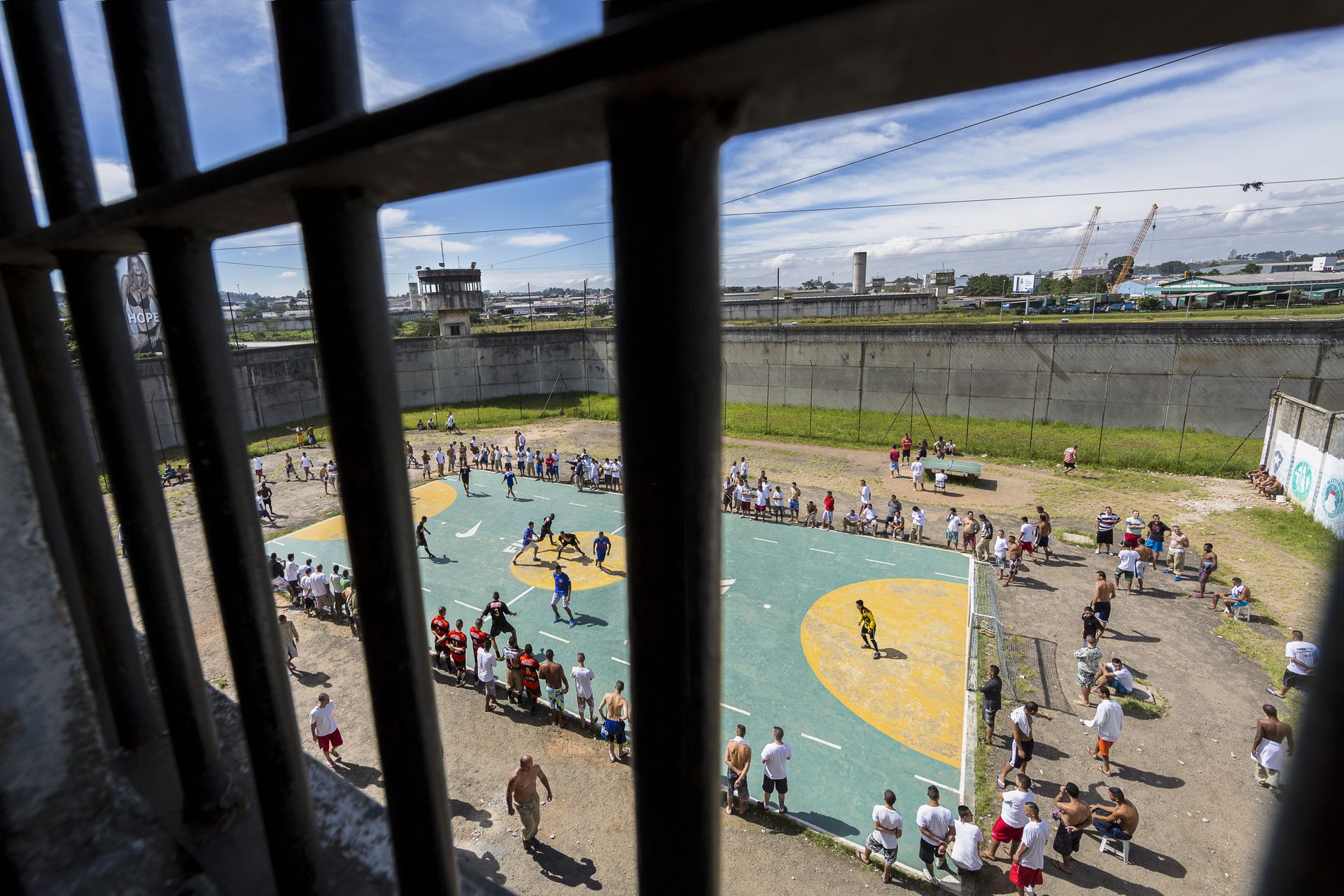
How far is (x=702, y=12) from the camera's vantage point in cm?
82

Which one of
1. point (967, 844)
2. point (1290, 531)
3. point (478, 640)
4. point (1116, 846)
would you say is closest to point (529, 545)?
point (478, 640)

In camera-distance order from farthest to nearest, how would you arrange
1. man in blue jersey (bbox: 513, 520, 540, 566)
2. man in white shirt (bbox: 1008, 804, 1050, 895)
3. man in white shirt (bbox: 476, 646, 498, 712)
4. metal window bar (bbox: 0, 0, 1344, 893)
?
man in blue jersey (bbox: 513, 520, 540, 566) < man in white shirt (bbox: 476, 646, 498, 712) < man in white shirt (bbox: 1008, 804, 1050, 895) < metal window bar (bbox: 0, 0, 1344, 893)

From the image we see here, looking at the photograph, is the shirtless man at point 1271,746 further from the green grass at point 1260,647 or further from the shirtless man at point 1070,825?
the shirtless man at point 1070,825

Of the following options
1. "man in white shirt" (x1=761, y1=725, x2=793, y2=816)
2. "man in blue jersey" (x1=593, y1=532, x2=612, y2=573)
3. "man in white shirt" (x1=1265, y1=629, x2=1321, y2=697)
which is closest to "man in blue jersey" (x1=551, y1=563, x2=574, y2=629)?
"man in blue jersey" (x1=593, y1=532, x2=612, y2=573)

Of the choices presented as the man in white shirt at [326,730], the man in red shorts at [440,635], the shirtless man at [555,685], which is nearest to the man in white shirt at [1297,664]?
the shirtless man at [555,685]

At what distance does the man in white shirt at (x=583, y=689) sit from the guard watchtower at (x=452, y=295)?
36933mm

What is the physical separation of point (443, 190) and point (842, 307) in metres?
58.7

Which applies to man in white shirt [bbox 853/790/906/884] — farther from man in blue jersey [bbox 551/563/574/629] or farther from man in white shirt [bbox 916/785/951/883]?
man in blue jersey [bbox 551/563/574/629]

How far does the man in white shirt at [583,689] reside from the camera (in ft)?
31.2

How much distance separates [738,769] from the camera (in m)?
8.05

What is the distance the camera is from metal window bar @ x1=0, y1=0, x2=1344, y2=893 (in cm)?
88

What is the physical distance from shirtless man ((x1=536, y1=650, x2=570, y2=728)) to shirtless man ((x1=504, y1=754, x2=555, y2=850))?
1.87 m

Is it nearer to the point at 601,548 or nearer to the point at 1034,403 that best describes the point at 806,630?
the point at 601,548

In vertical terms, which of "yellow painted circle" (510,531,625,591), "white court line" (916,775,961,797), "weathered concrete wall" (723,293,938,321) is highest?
"weathered concrete wall" (723,293,938,321)
